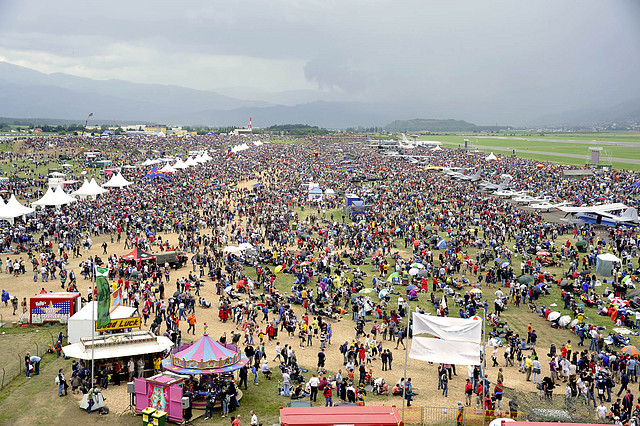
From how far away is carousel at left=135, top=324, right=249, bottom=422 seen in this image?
56.1 ft

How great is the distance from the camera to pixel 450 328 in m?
17.8

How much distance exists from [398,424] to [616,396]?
400 inches

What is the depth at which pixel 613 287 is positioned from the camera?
31.6 meters

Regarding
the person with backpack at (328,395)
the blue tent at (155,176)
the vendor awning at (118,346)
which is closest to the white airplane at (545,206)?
the person with backpack at (328,395)

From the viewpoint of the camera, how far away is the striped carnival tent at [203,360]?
1827 centimetres

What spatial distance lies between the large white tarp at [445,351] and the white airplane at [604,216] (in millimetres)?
35928

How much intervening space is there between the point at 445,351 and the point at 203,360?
802cm

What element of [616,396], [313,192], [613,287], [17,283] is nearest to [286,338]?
[616,396]

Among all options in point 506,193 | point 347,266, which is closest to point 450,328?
point 347,266

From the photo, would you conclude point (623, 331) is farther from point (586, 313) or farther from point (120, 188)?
point (120, 188)

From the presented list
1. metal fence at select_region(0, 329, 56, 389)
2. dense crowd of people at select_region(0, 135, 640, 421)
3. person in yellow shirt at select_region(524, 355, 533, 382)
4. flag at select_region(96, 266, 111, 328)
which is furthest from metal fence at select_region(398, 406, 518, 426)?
metal fence at select_region(0, 329, 56, 389)

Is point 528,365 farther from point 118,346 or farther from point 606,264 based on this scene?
point 606,264

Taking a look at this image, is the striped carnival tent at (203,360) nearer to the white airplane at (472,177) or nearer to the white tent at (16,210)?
the white tent at (16,210)

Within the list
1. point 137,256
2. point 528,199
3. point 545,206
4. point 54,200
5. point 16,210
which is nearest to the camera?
point 137,256
